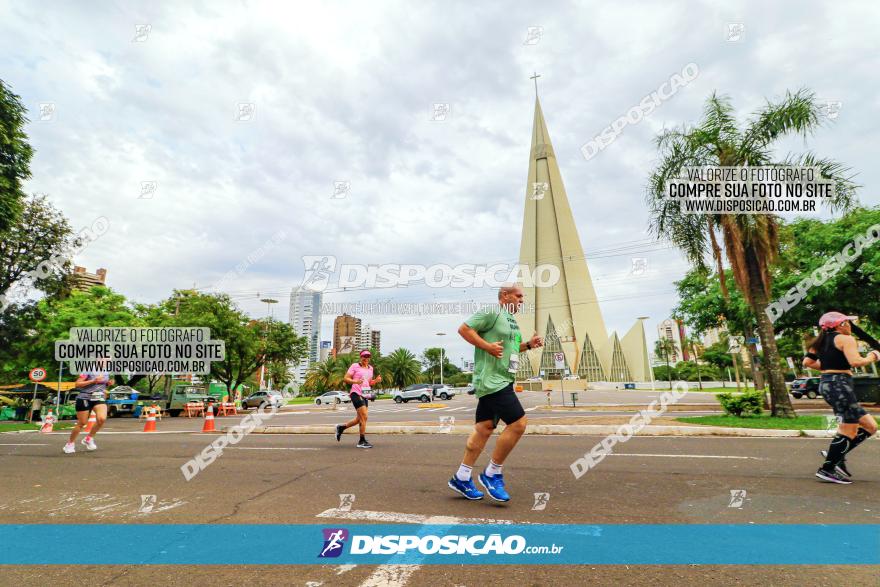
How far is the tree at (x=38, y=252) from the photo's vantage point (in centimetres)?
1930

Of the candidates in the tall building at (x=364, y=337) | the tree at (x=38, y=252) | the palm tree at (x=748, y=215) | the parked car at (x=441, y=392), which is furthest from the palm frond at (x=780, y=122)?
the tall building at (x=364, y=337)

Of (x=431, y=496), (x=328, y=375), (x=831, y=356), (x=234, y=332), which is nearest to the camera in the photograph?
(x=431, y=496)

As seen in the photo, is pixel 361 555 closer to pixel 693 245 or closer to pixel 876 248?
pixel 693 245

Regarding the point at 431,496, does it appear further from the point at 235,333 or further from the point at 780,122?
the point at 235,333

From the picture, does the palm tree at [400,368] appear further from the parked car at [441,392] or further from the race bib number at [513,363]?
the race bib number at [513,363]

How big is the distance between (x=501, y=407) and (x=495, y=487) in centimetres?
70

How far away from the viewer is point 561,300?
91.2 m

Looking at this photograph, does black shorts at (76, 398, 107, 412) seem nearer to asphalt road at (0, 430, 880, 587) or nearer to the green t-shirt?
asphalt road at (0, 430, 880, 587)

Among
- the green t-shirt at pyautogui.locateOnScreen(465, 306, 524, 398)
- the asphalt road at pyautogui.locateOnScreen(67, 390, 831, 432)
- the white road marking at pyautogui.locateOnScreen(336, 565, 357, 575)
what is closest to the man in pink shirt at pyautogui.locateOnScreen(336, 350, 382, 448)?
the green t-shirt at pyautogui.locateOnScreen(465, 306, 524, 398)

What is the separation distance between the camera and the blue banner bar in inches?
109

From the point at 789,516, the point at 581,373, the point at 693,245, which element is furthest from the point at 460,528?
the point at 581,373

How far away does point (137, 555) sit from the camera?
2.95m

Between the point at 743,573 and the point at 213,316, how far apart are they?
105 feet

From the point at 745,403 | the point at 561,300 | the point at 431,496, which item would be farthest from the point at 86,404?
the point at 561,300
